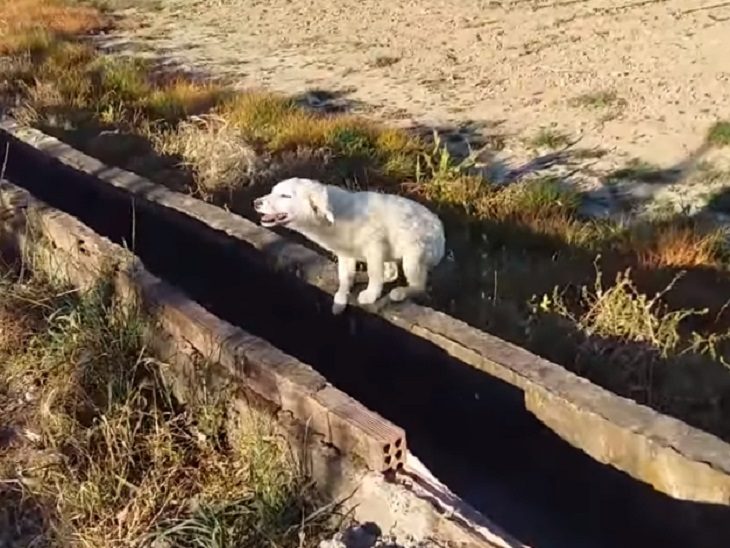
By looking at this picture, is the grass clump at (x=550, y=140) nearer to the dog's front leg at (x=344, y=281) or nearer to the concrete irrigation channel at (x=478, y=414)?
the concrete irrigation channel at (x=478, y=414)

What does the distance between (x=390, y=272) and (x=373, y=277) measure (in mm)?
226

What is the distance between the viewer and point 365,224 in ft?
16.3

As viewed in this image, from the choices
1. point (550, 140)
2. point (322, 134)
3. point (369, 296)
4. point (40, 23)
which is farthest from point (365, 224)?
point (40, 23)

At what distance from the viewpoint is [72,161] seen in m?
7.98

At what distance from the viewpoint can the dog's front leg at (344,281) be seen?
17.2 feet

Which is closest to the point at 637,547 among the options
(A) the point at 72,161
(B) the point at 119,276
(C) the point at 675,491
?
(C) the point at 675,491

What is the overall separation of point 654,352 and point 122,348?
2280 mm

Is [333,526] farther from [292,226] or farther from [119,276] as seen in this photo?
[119,276]

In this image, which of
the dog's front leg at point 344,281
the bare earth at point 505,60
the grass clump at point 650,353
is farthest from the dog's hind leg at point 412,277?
the bare earth at point 505,60

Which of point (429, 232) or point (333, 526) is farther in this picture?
point (429, 232)

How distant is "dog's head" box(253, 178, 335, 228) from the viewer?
192 inches

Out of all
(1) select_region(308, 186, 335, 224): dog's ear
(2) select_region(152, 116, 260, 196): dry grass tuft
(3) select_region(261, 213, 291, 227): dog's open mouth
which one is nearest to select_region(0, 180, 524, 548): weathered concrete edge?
(3) select_region(261, 213, 291, 227): dog's open mouth

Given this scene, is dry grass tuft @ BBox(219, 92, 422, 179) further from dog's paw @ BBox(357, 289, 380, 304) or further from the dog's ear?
the dog's ear

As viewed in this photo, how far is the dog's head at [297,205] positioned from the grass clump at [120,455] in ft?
2.45
